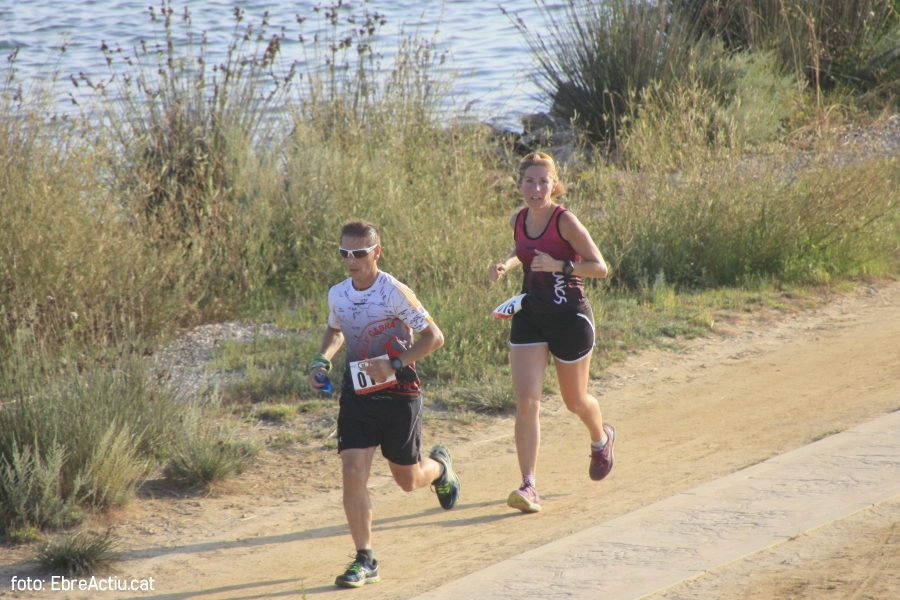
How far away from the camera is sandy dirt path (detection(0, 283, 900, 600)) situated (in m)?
4.30

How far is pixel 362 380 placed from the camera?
182 inches

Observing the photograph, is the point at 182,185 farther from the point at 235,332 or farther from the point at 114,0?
the point at 114,0

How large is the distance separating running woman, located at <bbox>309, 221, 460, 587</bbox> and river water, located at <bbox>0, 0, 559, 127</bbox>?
1151 cm

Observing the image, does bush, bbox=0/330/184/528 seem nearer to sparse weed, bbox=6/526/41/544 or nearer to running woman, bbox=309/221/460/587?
sparse weed, bbox=6/526/41/544

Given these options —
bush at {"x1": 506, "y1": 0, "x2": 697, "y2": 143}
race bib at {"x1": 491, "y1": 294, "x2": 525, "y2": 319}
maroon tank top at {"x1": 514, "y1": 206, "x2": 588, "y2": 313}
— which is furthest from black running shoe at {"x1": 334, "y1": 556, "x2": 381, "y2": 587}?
bush at {"x1": 506, "y1": 0, "x2": 697, "y2": 143}

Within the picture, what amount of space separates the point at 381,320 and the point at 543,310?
1.01 m

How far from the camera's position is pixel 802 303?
934cm

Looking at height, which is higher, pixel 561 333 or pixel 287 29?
pixel 287 29

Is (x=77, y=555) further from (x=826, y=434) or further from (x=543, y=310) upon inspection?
(x=826, y=434)

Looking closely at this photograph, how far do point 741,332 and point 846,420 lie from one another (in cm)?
222

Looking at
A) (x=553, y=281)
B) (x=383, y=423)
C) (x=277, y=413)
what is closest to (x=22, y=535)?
(x=383, y=423)

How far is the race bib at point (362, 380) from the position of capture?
15.1ft

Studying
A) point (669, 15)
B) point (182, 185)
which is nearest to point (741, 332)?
point (182, 185)

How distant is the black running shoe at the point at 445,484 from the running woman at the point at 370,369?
470mm
